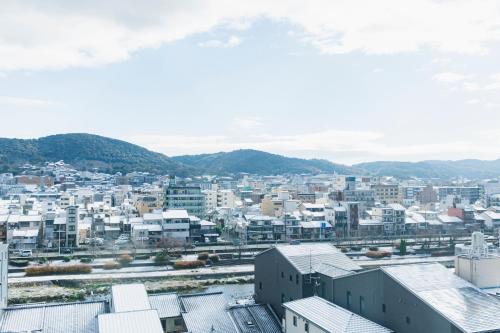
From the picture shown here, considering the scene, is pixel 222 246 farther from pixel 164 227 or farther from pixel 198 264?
pixel 198 264

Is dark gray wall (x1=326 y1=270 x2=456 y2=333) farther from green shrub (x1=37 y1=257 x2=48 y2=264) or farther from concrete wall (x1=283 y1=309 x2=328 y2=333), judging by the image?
green shrub (x1=37 y1=257 x2=48 y2=264)

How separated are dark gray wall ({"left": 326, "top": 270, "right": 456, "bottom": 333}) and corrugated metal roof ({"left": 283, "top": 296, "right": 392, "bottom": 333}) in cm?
56

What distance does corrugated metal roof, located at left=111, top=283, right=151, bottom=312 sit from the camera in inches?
634

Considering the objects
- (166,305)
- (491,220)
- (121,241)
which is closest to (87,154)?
(121,241)

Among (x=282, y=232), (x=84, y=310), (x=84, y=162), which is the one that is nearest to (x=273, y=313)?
(x=84, y=310)

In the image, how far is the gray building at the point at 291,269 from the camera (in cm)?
1777

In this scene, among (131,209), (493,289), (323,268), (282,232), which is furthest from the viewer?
(131,209)

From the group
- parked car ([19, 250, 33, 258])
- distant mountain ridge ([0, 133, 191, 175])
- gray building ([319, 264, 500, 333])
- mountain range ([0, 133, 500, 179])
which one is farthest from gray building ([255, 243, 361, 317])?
distant mountain ridge ([0, 133, 191, 175])

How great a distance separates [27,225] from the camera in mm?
43625

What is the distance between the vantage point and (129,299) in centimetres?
1708

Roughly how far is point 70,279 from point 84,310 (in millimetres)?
13845

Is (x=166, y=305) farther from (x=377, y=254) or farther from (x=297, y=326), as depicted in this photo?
(x=377, y=254)

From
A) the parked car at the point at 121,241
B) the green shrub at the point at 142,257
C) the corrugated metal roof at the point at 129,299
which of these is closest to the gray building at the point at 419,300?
the corrugated metal roof at the point at 129,299

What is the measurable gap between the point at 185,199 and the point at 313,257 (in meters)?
41.8
